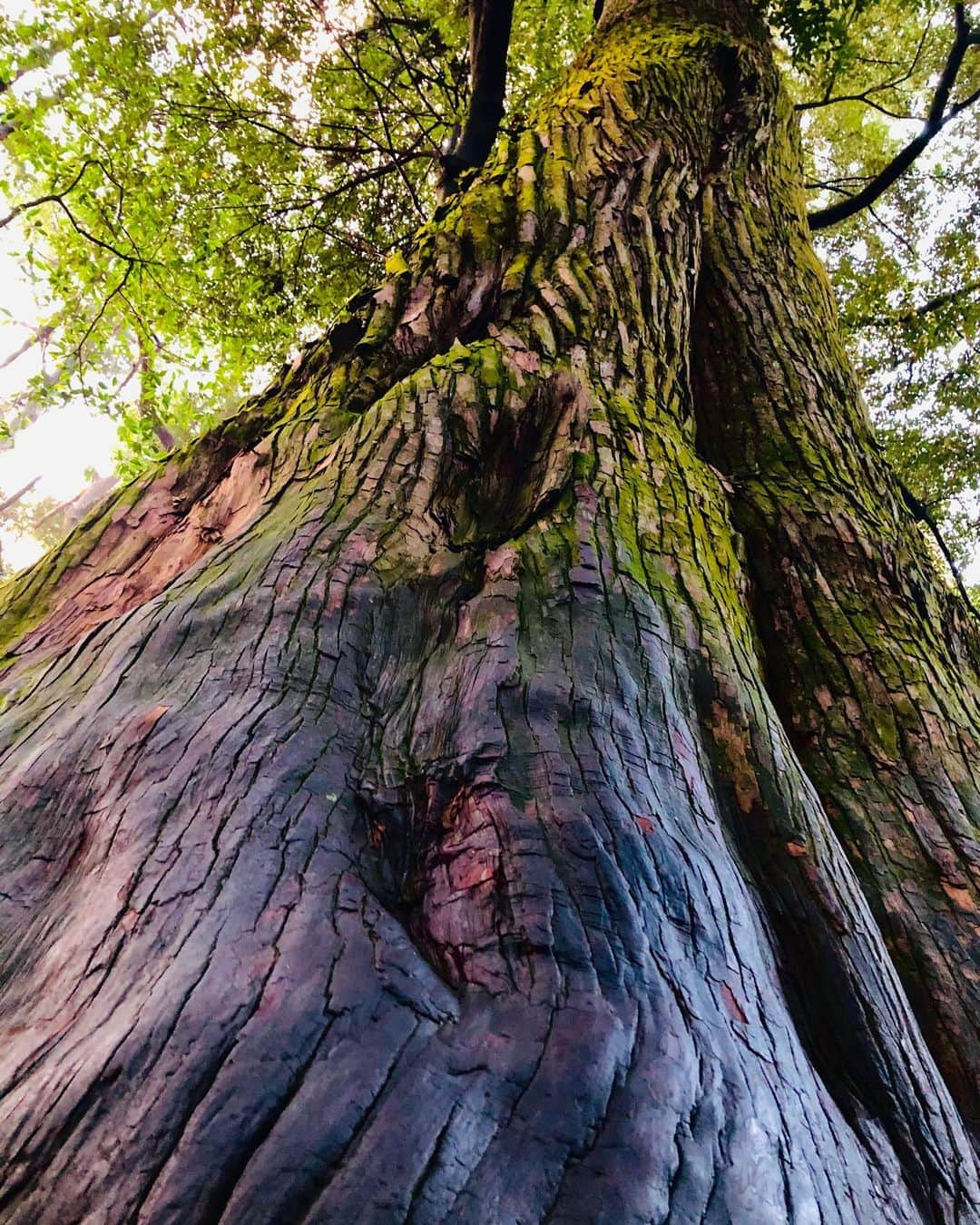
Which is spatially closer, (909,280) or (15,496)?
(909,280)

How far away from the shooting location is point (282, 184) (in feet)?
20.5

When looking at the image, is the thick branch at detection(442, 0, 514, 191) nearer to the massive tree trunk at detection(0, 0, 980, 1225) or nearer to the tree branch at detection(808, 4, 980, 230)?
the massive tree trunk at detection(0, 0, 980, 1225)

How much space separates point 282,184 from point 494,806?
668cm

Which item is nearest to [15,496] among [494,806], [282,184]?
[282,184]

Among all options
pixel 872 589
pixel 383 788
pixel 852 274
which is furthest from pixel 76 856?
pixel 852 274

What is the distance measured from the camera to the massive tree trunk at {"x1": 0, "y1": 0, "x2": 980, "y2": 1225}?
765 millimetres

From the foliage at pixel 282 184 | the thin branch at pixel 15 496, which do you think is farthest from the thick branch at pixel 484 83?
the thin branch at pixel 15 496

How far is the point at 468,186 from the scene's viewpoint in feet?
10.0

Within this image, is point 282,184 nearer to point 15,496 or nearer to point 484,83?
point 484,83

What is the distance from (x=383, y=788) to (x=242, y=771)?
213 mm

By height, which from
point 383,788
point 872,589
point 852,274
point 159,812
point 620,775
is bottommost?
point 159,812

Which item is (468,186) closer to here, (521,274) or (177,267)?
(521,274)

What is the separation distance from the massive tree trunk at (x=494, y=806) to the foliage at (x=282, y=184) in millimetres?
3457

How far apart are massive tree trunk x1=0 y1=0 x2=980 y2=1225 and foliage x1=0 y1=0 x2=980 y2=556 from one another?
3.46 m
